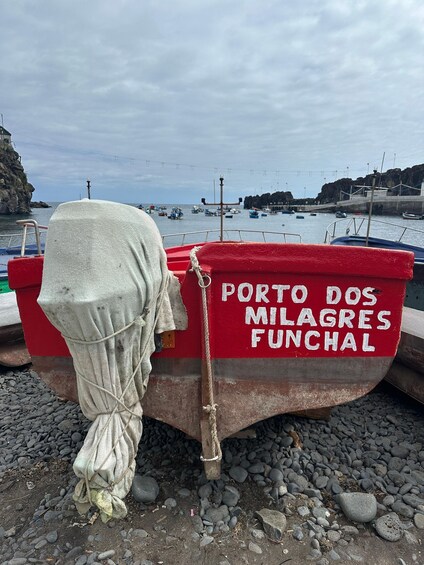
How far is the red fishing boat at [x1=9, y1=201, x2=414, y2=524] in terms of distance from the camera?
2354 mm

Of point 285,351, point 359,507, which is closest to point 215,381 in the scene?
point 285,351

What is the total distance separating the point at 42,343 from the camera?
3312 mm

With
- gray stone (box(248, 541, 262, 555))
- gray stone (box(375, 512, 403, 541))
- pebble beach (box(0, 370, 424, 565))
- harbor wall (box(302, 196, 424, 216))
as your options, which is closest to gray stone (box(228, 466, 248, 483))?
pebble beach (box(0, 370, 424, 565))

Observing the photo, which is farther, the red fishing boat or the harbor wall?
the harbor wall

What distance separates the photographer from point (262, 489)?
3168mm

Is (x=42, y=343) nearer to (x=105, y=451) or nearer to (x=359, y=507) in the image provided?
(x=105, y=451)

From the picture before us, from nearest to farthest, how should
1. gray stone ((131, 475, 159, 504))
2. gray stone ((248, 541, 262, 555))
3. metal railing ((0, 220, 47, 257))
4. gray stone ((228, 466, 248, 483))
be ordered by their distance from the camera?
gray stone ((248, 541, 262, 555)) < gray stone ((131, 475, 159, 504)) < gray stone ((228, 466, 248, 483)) < metal railing ((0, 220, 47, 257))

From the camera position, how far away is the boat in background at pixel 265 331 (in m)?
2.83

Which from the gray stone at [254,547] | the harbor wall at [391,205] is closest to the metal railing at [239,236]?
the gray stone at [254,547]

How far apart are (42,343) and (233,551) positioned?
224 cm

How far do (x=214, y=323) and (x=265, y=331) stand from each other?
41 centimetres

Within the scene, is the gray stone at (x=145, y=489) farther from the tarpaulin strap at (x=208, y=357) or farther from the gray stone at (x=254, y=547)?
the gray stone at (x=254, y=547)

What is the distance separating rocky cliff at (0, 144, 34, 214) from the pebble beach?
85403 millimetres

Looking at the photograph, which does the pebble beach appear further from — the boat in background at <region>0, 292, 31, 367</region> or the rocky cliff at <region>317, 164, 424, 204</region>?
the rocky cliff at <region>317, 164, 424, 204</region>
